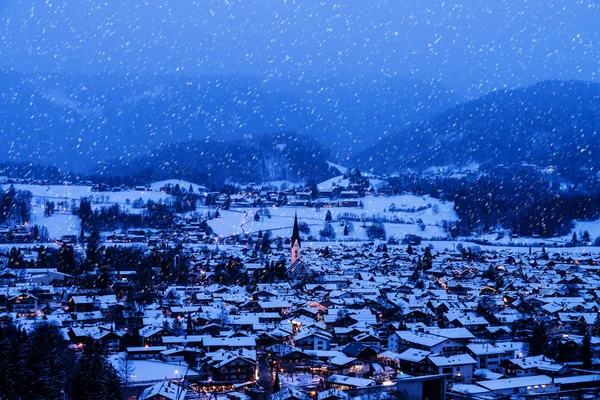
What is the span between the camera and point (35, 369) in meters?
6.32

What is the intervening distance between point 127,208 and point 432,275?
18.5 metres

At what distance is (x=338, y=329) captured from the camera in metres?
11.5

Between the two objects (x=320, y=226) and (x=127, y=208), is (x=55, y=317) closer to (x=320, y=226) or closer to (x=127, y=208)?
(x=320, y=226)

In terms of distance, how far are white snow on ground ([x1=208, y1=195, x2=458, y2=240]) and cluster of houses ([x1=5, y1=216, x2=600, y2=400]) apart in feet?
36.1

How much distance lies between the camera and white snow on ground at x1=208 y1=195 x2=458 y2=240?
98.7ft

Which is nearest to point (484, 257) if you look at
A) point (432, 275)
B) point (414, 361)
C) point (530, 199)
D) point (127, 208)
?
point (432, 275)

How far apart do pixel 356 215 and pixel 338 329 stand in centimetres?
2298

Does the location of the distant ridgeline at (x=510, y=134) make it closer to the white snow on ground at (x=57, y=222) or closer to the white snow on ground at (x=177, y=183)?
the white snow on ground at (x=177, y=183)

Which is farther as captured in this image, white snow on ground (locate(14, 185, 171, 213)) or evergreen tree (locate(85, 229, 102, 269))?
white snow on ground (locate(14, 185, 171, 213))

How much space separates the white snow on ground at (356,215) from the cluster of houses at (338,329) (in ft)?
36.1

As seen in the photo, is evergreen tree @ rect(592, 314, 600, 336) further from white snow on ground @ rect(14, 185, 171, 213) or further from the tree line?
white snow on ground @ rect(14, 185, 171, 213)

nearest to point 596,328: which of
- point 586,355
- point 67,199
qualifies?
point 586,355

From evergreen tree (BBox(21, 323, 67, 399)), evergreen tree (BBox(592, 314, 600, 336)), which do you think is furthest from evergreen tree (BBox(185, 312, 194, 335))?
evergreen tree (BBox(592, 314, 600, 336))

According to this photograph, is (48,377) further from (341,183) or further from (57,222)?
(341,183)
